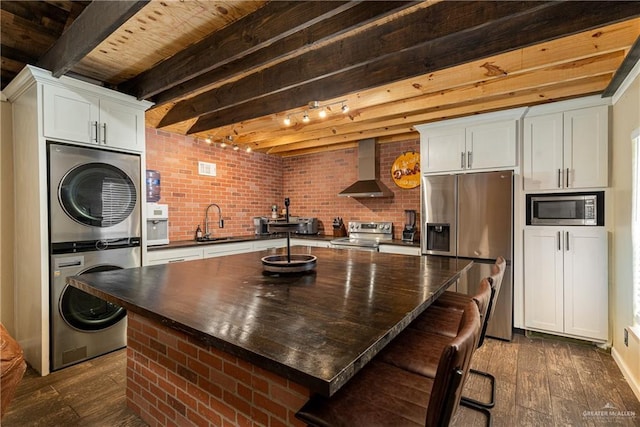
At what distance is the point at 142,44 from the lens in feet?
7.00

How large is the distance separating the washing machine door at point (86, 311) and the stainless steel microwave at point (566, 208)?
13.1 ft

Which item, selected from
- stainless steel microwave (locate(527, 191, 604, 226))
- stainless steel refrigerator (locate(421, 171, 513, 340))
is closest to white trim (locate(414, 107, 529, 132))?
stainless steel refrigerator (locate(421, 171, 513, 340))

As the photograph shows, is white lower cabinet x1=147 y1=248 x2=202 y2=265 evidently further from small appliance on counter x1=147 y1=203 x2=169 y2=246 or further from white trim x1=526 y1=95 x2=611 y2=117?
white trim x1=526 y1=95 x2=611 y2=117

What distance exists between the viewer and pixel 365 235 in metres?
4.69

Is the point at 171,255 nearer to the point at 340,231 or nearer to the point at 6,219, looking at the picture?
the point at 6,219

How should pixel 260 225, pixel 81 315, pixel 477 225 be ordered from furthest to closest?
pixel 260 225
pixel 477 225
pixel 81 315

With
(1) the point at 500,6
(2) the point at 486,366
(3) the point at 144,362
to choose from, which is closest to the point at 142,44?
(3) the point at 144,362

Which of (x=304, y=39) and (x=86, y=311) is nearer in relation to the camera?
(x=304, y=39)

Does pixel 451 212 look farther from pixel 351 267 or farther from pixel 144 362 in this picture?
pixel 144 362

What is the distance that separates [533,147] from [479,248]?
1.16 m

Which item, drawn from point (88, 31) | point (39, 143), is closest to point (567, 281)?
point (88, 31)

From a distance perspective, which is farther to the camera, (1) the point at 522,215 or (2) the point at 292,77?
(1) the point at 522,215

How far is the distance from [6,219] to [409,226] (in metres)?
4.38

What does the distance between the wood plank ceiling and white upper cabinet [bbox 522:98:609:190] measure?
0.69ft
